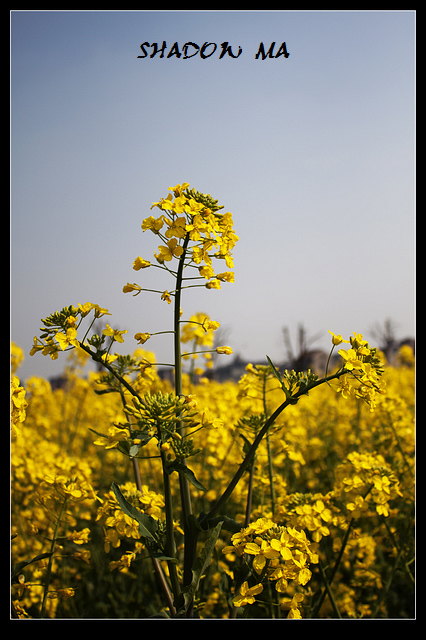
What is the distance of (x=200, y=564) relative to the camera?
1.50 meters

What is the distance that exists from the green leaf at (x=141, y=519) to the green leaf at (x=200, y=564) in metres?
0.18

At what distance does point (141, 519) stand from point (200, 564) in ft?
0.82

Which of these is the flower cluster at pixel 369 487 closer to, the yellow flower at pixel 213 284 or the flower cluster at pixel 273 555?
the flower cluster at pixel 273 555

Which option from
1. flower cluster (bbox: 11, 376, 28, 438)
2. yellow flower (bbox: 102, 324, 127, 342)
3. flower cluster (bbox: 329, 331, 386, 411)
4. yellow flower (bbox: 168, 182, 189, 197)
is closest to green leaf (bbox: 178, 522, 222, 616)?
flower cluster (bbox: 329, 331, 386, 411)

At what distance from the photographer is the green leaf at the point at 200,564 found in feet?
4.80

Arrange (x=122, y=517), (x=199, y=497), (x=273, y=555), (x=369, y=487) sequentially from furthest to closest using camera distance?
1. (x=199, y=497)
2. (x=369, y=487)
3. (x=122, y=517)
4. (x=273, y=555)

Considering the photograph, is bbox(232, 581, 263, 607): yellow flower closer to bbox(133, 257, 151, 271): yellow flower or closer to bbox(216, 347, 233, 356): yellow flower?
bbox(216, 347, 233, 356): yellow flower

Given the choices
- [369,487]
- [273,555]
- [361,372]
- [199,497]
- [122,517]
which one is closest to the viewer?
[273,555]

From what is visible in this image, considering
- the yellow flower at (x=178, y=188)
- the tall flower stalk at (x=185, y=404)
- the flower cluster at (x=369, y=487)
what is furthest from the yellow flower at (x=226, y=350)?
the flower cluster at (x=369, y=487)

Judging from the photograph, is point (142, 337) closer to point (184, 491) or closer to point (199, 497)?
point (184, 491)

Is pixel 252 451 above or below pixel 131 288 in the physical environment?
below

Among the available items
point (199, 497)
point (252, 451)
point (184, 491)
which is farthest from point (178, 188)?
point (199, 497)
